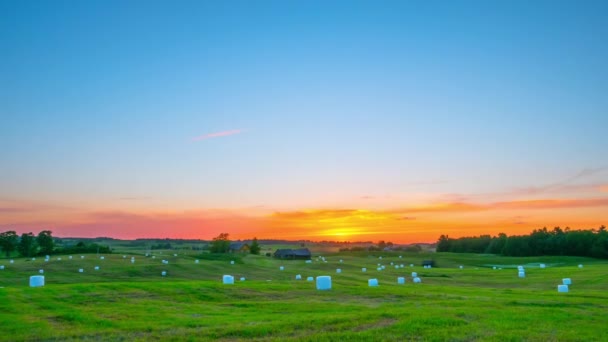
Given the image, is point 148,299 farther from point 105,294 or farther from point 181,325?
point 181,325

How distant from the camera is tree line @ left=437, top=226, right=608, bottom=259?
387 ft

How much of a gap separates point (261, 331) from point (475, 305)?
437 inches

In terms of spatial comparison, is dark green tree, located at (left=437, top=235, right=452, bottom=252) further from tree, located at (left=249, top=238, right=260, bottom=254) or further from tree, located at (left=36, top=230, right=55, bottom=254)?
tree, located at (left=36, top=230, right=55, bottom=254)

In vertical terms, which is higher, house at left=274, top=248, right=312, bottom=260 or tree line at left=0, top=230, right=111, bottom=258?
tree line at left=0, top=230, right=111, bottom=258

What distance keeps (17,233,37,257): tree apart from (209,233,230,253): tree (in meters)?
40.5

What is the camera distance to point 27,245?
104 metres

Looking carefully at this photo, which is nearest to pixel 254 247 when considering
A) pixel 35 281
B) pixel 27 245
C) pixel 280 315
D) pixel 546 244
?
pixel 27 245

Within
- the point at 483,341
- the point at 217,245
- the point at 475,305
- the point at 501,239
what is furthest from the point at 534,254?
the point at 483,341

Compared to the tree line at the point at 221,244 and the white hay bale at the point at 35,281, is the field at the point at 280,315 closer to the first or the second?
the white hay bale at the point at 35,281

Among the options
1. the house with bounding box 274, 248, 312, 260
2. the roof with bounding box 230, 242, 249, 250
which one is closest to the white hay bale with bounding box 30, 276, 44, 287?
the house with bounding box 274, 248, 312, 260

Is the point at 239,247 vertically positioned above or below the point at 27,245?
below

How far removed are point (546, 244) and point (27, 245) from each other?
406ft

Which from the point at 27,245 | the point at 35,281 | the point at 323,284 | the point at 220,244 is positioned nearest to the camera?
the point at 323,284

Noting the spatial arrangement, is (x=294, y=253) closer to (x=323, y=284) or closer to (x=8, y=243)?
(x=8, y=243)
